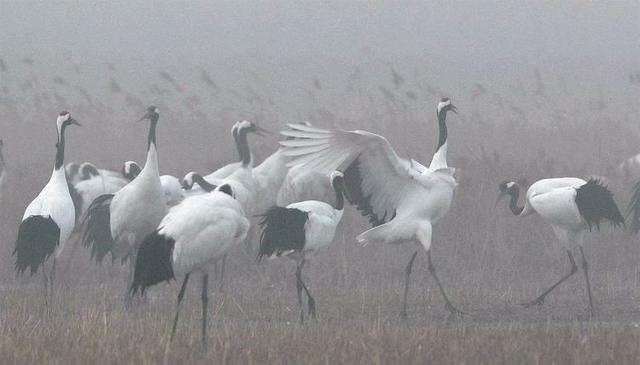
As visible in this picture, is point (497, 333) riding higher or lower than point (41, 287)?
higher

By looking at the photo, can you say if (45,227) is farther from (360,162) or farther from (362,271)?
(362,271)

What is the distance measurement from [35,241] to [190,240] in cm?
202

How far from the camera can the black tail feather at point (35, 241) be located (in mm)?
8742

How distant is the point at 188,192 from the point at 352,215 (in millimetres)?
1615

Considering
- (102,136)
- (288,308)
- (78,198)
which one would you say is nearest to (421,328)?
(288,308)

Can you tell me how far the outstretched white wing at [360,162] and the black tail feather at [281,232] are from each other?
0.47 metres

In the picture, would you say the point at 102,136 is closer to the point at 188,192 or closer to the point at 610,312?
the point at 188,192

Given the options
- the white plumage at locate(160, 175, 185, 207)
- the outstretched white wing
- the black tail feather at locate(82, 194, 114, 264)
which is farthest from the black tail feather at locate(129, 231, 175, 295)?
the white plumage at locate(160, 175, 185, 207)

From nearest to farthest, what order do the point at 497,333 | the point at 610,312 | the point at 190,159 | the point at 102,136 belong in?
1. the point at 497,333
2. the point at 610,312
3. the point at 190,159
4. the point at 102,136

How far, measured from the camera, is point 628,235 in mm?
11016

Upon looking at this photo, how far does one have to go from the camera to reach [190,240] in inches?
283

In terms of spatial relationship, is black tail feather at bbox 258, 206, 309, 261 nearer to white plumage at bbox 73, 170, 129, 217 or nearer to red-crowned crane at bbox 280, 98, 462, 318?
red-crowned crane at bbox 280, 98, 462, 318

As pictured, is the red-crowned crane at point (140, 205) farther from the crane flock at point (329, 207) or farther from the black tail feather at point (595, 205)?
the black tail feather at point (595, 205)

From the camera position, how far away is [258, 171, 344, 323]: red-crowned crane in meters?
8.74
